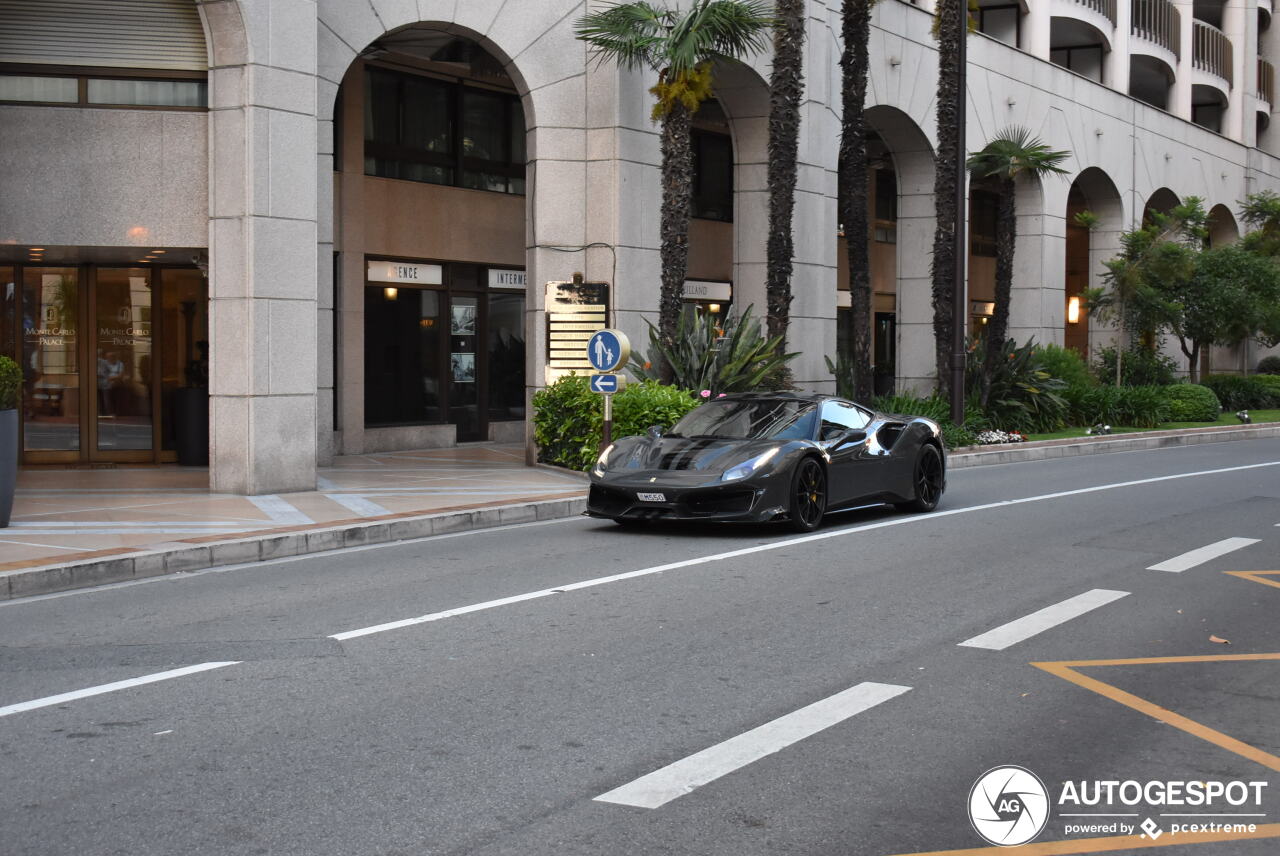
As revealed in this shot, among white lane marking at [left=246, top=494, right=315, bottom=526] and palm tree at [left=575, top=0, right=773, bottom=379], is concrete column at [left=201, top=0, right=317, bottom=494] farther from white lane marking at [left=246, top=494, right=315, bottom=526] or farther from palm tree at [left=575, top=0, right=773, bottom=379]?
palm tree at [left=575, top=0, right=773, bottom=379]

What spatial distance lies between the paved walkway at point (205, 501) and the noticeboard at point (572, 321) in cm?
171

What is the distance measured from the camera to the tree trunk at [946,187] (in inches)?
1005

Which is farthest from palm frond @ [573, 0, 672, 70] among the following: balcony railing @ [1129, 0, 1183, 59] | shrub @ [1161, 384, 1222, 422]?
balcony railing @ [1129, 0, 1183, 59]

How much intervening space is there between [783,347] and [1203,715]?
52.1 ft

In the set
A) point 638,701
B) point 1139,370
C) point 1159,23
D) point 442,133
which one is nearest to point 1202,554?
point 638,701

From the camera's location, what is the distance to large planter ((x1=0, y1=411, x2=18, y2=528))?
39.9 ft

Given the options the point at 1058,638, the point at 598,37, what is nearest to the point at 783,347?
the point at 598,37

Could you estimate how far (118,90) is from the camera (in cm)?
1648

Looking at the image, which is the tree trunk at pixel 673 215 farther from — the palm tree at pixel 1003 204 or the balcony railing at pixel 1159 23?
the balcony railing at pixel 1159 23

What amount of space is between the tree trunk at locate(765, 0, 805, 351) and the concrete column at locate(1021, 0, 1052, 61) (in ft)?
51.2

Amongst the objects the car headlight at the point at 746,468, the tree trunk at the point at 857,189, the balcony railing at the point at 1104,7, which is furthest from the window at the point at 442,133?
the balcony railing at the point at 1104,7

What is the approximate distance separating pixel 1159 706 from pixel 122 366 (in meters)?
15.9

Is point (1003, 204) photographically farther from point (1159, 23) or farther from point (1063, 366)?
point (1159, 23)

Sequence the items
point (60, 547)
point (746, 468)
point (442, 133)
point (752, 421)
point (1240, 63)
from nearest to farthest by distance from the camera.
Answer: point (60, 547) → point (746, 468) → point (752, 421) → point (442, 133) → point (1240, 63)
